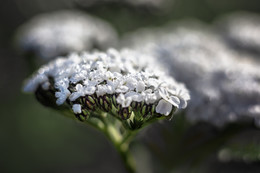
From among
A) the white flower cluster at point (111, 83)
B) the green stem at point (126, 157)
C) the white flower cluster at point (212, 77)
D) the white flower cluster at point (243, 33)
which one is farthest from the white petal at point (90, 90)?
the white flower cluster at point (243, 33)

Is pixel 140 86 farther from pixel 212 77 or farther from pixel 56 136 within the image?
pixel 56 136

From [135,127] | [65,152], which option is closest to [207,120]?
[135,127]

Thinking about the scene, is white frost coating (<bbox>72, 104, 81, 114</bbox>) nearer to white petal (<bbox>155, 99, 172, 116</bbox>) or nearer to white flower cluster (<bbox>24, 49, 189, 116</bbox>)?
white flower cluster (<bbox>24, 49, 189, 116</bbox>)

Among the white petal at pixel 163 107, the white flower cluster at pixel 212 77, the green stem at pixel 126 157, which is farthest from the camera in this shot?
the white flower cluster at pixel 212 77

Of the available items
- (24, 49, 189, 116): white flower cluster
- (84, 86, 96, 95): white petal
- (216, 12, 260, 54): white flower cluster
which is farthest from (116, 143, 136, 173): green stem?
(216, 12, 260, 54): white flower cluster

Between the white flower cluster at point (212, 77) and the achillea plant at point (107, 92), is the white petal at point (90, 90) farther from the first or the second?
the white flower cluster at point (212, 77)

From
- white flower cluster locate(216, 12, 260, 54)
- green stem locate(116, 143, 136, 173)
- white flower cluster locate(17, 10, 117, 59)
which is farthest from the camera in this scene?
white flower cluster locate(216, 12, 260, 54)
